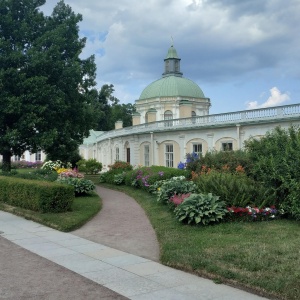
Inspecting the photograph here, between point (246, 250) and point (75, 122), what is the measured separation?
20912 mm

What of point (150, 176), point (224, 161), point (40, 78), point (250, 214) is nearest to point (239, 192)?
point (250, 214)

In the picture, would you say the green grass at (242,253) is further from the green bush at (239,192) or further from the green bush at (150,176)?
the green bush at (150,176)

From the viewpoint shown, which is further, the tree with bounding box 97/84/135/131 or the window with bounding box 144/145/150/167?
the tree with bounding box 97/84/135/131

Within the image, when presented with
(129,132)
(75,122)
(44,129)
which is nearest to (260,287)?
(44,129)

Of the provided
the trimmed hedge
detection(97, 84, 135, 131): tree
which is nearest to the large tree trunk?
the trimmed hedge

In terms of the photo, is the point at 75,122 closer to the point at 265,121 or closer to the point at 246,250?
the point at 265,121

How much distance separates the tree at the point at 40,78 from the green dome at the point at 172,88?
24.6 meters

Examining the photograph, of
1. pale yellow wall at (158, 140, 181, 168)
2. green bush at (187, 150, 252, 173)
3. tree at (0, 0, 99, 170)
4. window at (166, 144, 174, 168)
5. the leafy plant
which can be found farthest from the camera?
window at (166, 144, 174, 168)

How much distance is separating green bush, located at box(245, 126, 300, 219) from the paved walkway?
4.62m

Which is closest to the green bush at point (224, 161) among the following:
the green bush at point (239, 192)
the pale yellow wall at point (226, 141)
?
the green bush at point (239, 192)

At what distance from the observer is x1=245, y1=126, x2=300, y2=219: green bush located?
10.2 meters

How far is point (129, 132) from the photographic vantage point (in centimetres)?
3956

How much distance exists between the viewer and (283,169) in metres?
10.6

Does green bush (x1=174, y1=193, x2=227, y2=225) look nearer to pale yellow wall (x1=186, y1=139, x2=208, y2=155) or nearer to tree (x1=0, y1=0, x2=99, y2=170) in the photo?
tree (x1=0, y1=0, x2=99, y2=170)
